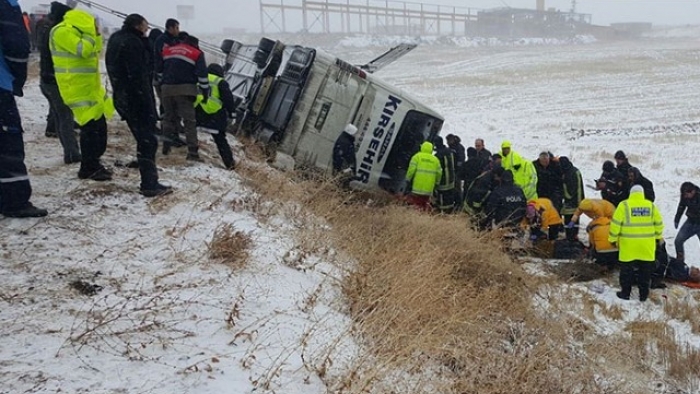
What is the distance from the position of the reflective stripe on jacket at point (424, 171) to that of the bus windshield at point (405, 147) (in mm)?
468

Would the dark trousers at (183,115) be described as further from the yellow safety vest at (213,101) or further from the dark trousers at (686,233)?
the dark trousers at (686,233)

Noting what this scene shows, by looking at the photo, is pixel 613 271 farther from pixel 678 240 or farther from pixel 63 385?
pixel 63 385

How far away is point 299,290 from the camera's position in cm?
415

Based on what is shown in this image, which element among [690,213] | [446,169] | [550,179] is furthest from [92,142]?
[690,213]

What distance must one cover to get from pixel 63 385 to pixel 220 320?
0.99 metres

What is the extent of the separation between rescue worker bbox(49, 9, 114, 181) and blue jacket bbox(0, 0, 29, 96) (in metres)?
0.76

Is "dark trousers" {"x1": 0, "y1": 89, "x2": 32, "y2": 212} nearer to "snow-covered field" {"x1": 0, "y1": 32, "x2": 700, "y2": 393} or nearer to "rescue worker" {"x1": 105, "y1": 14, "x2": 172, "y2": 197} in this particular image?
"snow-covered field" {"x1": 0, "y1": 32, "x2": 700, "y2": 393}

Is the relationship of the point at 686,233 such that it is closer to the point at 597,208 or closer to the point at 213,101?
the point at 597,208

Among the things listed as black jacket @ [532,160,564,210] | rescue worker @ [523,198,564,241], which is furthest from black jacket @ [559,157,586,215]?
rescue worker @ [523,198,564,241]

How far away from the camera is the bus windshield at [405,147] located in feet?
29.7

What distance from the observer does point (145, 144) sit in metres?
5.04

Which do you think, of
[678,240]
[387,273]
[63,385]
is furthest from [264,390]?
[678,240]

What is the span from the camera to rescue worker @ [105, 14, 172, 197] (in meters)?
4.86

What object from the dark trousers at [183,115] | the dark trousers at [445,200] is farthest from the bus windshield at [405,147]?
the dark trousers at [183,115]
